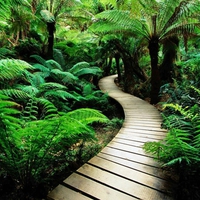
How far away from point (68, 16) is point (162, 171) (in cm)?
666

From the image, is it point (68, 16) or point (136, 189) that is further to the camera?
point (68, 16)

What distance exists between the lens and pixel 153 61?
5004 millimetres

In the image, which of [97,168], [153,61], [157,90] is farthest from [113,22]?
[97,168]

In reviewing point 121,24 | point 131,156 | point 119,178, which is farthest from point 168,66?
point 119,178

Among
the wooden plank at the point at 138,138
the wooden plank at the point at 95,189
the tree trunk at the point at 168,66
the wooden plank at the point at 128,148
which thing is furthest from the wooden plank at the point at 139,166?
the tree trunk at the point at 168,66

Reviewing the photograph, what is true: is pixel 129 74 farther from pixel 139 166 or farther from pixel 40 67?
pixel 139 166

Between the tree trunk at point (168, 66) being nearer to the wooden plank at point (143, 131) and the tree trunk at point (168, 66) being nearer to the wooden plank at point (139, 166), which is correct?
the wooden plank at point (143, 131)

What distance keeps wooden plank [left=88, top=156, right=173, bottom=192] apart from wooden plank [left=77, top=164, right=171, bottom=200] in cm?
6

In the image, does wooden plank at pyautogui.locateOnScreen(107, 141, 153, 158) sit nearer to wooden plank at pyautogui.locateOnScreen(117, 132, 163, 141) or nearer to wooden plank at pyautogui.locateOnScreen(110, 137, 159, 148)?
wooden plank at pyautogui.locateOnScreen(110, 137, 159, 148)

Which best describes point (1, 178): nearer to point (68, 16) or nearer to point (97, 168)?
point (97, 168)

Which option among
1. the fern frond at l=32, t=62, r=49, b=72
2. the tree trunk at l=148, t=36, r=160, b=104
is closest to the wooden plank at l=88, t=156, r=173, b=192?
the tree trunk at l=148, t=36, r=160, b=104

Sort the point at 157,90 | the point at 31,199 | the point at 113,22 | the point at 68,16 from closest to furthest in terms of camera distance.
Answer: the point at 31,199, the point at 113,22, the point at 157,90, the point at 68,16

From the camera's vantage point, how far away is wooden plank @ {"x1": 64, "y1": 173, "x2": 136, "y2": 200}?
1.49 meters

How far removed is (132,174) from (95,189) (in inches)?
18.5
